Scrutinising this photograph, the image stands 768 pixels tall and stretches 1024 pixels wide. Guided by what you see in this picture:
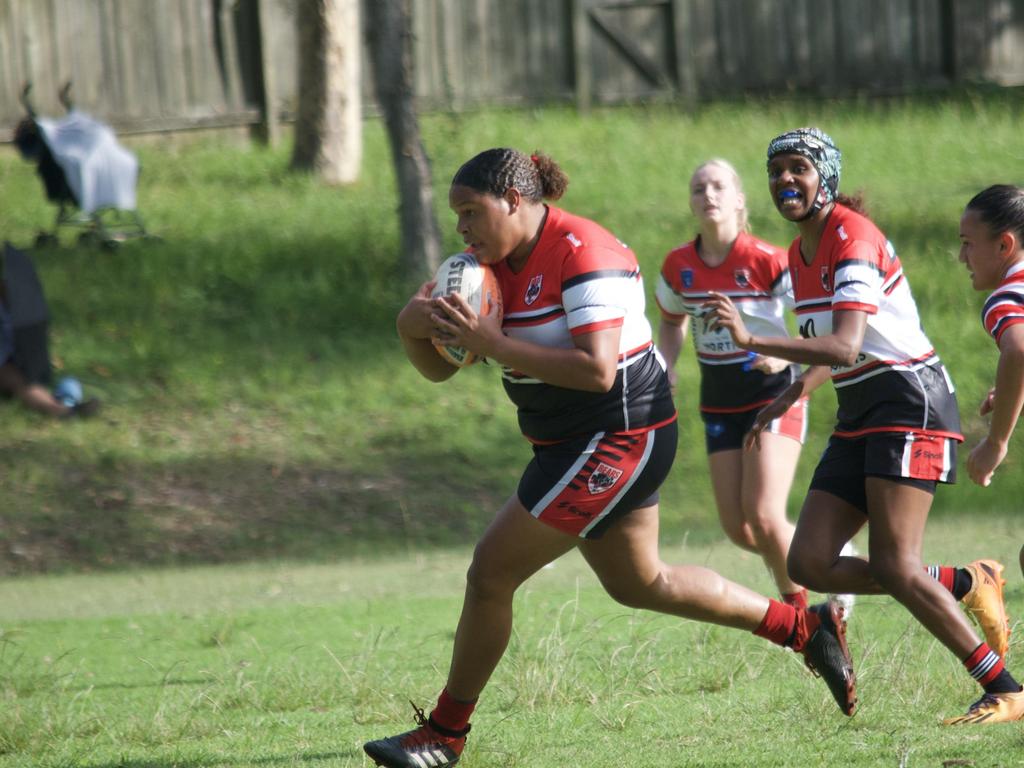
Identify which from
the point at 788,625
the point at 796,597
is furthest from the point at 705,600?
the point at 796,597

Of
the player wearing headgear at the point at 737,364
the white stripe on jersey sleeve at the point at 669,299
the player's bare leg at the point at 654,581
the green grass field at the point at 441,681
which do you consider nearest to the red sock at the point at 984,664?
the green grass field at the point at 441,681

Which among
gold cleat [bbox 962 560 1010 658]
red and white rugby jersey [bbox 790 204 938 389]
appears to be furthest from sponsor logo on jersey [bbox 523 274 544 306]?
gold cleat [bbox 962 560 1010 658]

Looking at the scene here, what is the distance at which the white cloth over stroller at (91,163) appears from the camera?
13273 mm

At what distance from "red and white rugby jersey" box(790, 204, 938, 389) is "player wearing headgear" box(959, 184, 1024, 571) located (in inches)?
11.0

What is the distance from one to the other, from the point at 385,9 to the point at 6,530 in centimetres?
587

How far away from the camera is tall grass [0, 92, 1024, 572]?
35.4 feet

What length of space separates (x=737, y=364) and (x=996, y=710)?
259 cm

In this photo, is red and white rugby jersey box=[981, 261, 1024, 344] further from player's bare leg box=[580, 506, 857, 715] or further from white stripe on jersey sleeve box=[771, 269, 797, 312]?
white stripe on jersey sleeve box=[771, 269, 797, 312]

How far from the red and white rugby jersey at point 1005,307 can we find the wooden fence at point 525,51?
1212 centimetres

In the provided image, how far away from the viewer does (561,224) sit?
462 cm

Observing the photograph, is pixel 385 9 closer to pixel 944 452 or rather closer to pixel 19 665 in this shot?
pixel 19 665

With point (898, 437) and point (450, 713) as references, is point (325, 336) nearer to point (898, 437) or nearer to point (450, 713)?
point (450, 713)

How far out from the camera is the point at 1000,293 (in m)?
4.68

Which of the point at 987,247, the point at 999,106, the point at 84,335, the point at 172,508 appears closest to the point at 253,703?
the point at 987,247
